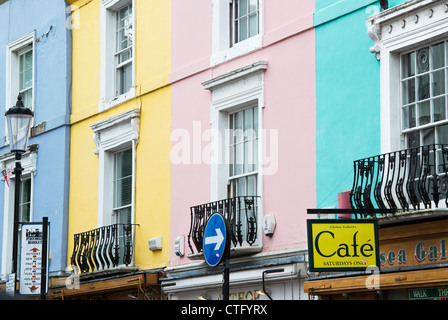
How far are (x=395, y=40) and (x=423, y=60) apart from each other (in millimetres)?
430

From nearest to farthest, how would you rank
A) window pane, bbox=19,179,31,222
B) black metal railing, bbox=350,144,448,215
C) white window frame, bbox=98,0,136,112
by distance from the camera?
black metal railing, bbox=350,144,448,215 < white window frame, bbox=98,0,136,112 < window pane, bbox=19,179,31,222

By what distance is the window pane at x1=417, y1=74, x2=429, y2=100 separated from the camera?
439 inches

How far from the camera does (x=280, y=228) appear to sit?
13320 mm

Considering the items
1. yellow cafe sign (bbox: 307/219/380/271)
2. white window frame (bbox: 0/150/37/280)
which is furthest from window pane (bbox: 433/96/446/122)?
white window frame (bbox: 0/150/37/280)

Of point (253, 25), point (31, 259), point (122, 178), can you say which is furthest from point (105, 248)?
point (253, 25)

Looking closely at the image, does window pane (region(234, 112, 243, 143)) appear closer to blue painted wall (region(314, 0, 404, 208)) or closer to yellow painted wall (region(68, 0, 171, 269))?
yellow painted wall (region(68, 0, 171, 269))

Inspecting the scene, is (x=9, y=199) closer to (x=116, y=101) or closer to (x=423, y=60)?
(x=116, y=101)

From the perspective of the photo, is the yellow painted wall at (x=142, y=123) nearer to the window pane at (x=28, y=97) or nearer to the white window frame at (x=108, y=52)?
the white window frame at (x=108, y=52)

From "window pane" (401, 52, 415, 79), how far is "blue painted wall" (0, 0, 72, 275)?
9.34 metres

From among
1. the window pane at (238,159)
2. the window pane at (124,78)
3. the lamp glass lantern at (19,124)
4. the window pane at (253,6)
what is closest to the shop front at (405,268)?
the window pane at (238,159)

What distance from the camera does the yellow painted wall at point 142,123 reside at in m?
16.2

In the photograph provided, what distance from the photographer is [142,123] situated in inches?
664

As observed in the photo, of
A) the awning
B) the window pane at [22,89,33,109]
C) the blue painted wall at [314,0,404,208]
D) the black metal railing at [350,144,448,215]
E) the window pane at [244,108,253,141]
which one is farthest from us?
the window pane at [22,89,33,109]

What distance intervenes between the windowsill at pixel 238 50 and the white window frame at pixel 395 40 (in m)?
2.86
